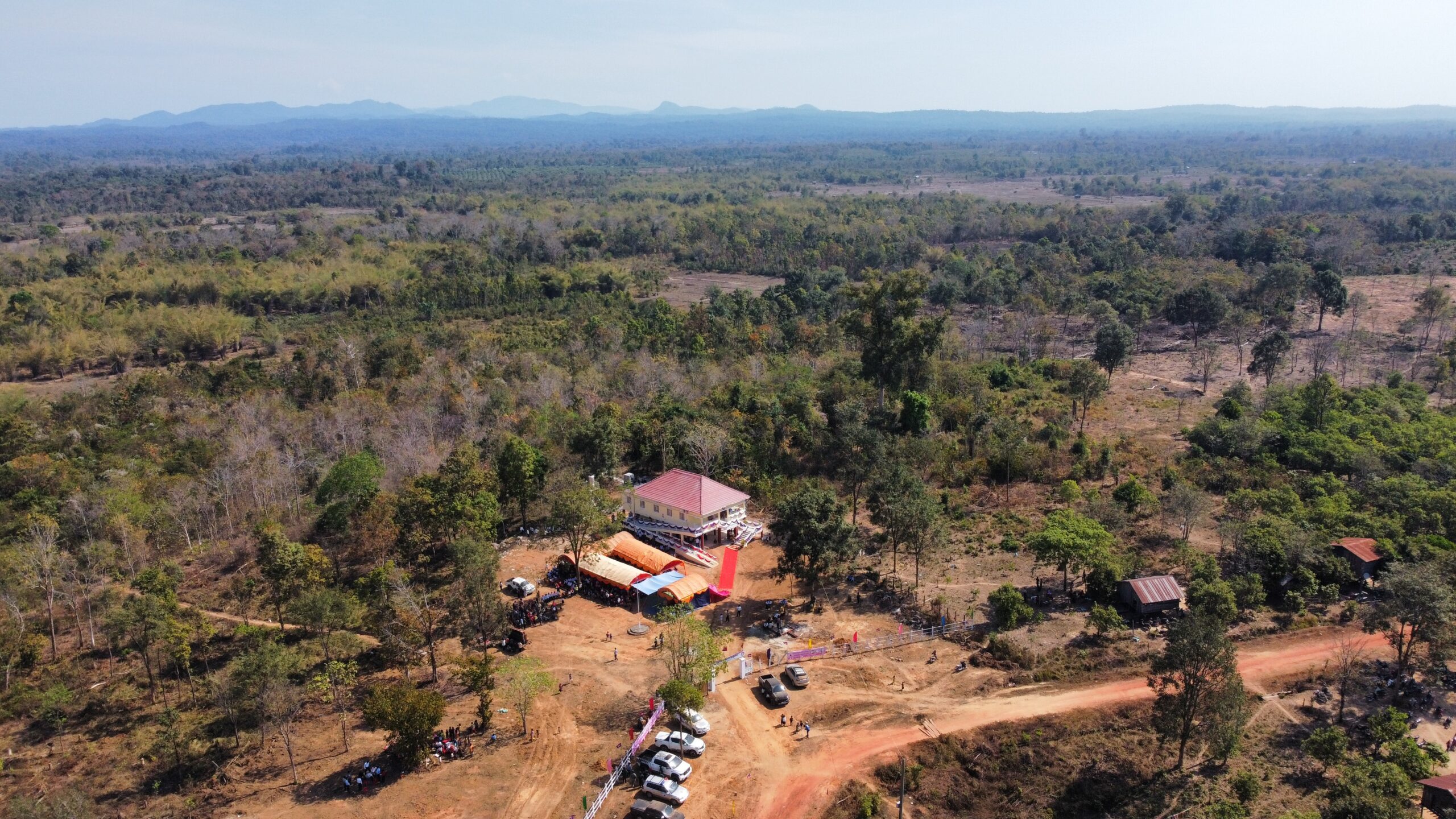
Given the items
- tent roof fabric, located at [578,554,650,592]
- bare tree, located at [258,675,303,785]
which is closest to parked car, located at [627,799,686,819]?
bare tree, located at [258,675,303,785]

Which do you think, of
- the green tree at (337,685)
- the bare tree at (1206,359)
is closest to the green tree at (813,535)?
the green tree at (337,685)

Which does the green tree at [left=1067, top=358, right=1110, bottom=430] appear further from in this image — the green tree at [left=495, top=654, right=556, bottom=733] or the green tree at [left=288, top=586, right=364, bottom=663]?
the green tree at [left=288, top=586, right=364, bottom=663]

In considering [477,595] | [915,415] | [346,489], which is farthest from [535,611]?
[915,415]

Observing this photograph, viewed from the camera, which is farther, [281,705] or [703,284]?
[703,284]

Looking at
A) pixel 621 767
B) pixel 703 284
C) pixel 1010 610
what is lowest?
pixel 621 767

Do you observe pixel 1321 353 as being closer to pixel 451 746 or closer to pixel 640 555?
pixel 640 555

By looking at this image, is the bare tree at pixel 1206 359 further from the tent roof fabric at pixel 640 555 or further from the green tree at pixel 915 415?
the tent roof fabric at pixel 640 555

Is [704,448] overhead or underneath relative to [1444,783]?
overhead

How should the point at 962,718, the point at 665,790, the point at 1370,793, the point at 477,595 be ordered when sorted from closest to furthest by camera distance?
1. the point at 1370,793
2. the point at 665,790
3. the point at 962,718
4. the point at 477,595
